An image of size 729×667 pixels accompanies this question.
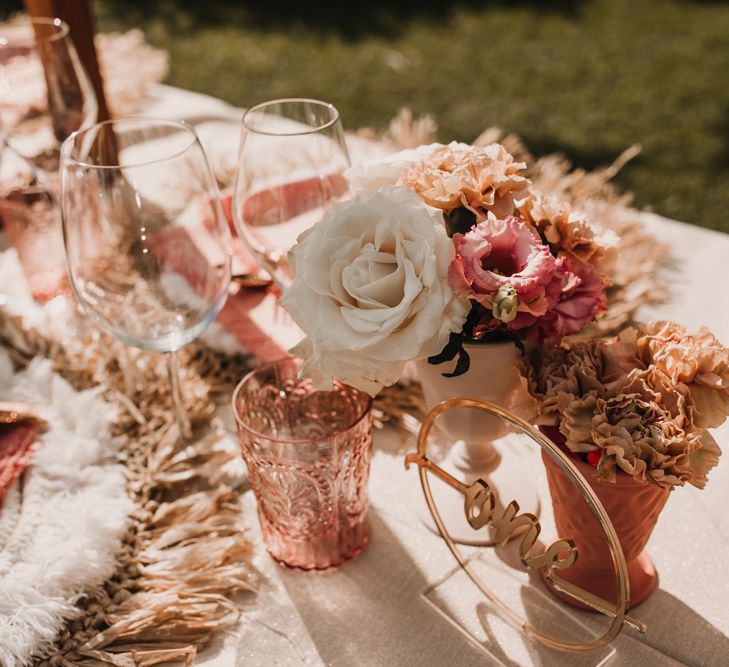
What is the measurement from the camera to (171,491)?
747 millimetres

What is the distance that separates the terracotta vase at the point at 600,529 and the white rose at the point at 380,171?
22 centimetres

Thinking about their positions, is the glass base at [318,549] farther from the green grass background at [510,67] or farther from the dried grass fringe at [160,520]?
the green grass background at [510,67]

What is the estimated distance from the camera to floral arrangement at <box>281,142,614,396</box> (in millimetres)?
520

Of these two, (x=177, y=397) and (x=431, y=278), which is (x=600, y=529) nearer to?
(x=431, y=278)

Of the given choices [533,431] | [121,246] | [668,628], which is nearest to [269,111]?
[121,246]

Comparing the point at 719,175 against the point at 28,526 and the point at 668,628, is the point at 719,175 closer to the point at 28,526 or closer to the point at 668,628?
the point at 668,628

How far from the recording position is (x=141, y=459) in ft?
2.48

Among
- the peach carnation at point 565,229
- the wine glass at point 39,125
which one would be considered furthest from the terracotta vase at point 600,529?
the wine glass at point 39,125

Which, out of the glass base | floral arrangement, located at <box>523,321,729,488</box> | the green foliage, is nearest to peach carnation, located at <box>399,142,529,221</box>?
floral arrangement, located at <box>523,321,729,488</box>

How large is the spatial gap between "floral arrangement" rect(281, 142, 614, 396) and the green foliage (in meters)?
1.76

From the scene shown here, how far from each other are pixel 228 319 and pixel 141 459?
0.20m

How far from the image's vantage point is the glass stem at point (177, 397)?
0.76m

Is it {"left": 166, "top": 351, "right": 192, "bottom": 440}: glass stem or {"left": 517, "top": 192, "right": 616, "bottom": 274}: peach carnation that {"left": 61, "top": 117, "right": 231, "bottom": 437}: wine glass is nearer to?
{"left": 166, "top": 351, "right": 192, "bottom": 440}: glass stem

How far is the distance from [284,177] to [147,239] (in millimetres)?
148
